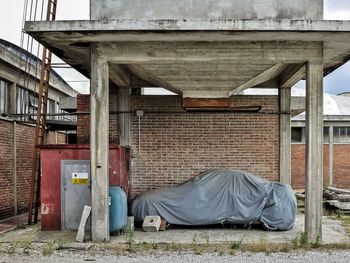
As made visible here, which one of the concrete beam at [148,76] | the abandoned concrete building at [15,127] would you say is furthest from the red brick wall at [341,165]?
the abandoned concrete building at [15,127]

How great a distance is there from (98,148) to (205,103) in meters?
4.80

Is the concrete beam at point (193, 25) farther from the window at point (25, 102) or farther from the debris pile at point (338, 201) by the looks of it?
the window at point (25, 102)

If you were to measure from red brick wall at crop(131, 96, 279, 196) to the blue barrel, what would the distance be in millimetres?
3059

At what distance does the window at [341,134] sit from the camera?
26.7 m

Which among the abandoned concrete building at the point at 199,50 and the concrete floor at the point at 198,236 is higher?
the abandoned concrete building at the point at 199,50

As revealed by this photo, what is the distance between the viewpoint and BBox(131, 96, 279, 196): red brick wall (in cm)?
1477

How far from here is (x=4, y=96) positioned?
16.6m

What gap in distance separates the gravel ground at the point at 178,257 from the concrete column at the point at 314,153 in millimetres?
1064

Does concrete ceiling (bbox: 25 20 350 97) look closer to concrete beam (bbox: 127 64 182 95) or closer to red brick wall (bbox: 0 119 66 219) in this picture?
concrete beam (bbox: 127 64 182 95)

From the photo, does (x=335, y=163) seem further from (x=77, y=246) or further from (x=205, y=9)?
(x=77, y=246)

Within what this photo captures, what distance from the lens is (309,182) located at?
1073 cm

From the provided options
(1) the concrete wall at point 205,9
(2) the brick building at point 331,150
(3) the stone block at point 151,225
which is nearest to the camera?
(1) the concrete wall at point 205,9

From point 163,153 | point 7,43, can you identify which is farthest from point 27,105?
point 163,153

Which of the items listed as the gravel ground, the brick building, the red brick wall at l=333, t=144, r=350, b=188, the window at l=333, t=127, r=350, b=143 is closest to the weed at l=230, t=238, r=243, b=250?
the gravel ground
